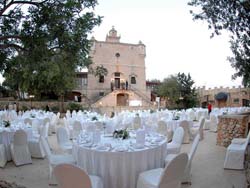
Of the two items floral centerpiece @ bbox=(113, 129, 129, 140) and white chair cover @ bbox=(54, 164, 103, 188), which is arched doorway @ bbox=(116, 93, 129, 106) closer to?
floral centerpiece @ bbox=(113, 129, 129, 140)

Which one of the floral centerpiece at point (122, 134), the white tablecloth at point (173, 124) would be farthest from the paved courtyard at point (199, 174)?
the white tablecloth at point (173, 124)

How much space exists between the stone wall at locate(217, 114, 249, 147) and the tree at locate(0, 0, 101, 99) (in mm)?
5290

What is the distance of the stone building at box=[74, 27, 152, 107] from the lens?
113 feet

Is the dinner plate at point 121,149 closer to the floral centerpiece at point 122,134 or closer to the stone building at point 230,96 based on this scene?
the floral centerpiece at point 122,134

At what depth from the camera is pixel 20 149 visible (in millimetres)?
5789

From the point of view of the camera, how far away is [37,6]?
3627 mm

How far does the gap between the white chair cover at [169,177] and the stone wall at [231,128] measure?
4.88 meters

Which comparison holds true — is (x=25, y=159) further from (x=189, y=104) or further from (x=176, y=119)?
(x=189, y=104)

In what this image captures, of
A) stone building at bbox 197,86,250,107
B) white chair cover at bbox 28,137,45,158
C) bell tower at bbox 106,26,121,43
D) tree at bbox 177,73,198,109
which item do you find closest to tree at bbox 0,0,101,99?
white chair cover at bbox 28,137,45,158

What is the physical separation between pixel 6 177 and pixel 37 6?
11.0 ft

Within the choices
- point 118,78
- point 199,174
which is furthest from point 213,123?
point 118,78

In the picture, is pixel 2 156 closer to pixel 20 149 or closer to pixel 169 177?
pixel 20 149

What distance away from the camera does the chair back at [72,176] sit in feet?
9.01

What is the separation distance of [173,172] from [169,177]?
3.1 inches
